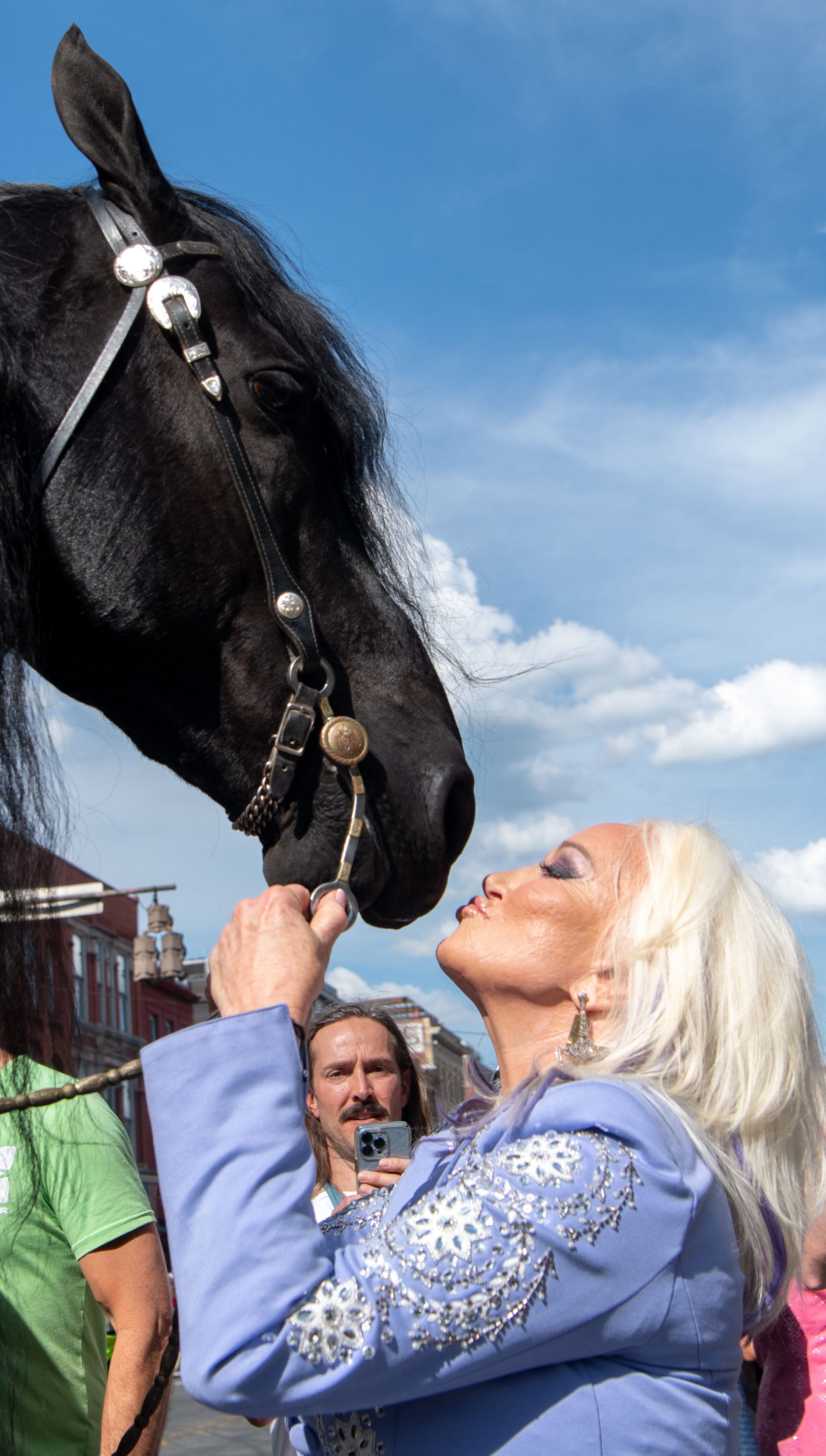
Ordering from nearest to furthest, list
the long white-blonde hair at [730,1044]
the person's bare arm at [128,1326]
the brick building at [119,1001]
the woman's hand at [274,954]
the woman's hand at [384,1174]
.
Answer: the woman's hand at [274,954] → the long white-blonde hair at [730,1044] → the woman's hand at [384,1174] → the person's bare arm at [128,1326] → the brick building at [119,1001]

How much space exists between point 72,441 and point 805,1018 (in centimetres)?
135

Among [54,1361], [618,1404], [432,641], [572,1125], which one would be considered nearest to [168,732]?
[432,641]

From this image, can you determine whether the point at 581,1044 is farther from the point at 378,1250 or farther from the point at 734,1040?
the point at 378,1250

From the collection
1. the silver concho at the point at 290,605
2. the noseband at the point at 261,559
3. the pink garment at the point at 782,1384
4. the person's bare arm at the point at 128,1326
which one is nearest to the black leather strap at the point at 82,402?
the noseband at the point at 261,559

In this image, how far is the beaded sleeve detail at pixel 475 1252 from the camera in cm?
123

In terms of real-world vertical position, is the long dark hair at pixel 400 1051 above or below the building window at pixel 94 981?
above

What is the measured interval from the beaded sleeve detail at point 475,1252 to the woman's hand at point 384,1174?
0.88 m

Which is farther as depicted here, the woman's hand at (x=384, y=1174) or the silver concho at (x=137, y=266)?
the woman's hand at (x=384, y=1174)

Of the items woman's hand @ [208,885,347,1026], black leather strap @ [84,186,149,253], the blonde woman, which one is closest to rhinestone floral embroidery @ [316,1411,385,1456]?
the blonde woman

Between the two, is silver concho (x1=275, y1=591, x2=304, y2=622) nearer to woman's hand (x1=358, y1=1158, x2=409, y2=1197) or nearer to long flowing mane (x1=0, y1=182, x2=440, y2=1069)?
long flowing mane (x1=0, y1=182, x2=440, y2=1069)

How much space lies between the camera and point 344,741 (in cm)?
169

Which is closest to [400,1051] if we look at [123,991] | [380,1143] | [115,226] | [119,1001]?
[380,1143]

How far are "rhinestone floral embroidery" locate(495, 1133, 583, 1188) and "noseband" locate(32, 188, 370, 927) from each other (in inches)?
15.7

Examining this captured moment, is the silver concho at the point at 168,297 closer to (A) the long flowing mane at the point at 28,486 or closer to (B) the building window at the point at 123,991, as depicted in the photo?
(A) the long flowing mane at the point at 28,486
